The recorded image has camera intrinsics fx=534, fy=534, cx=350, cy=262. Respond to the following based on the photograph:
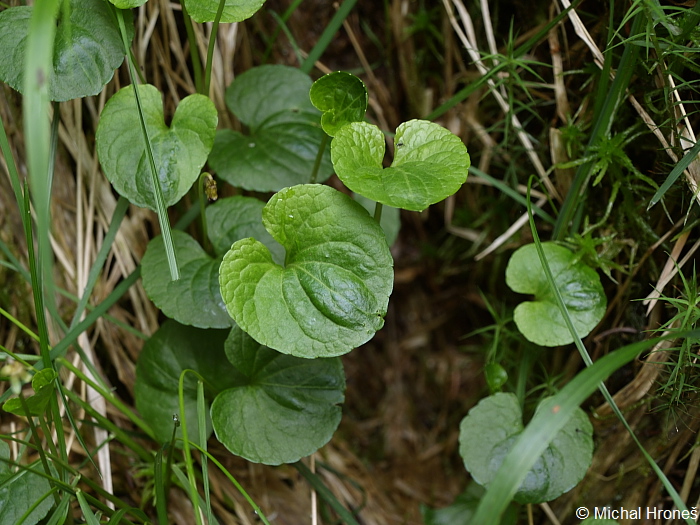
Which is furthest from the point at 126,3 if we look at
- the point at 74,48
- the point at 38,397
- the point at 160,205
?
the point at 38,397

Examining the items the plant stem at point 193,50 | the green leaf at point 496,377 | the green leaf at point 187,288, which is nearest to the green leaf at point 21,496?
the green leaf at point 187,288

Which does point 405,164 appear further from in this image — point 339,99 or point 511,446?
point 511,446

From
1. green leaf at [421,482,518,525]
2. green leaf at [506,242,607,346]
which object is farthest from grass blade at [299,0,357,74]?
green leaf at [421,482,518,525]

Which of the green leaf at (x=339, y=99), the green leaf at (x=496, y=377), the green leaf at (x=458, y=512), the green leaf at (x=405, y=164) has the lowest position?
the green leaf at (x=458, y=512)

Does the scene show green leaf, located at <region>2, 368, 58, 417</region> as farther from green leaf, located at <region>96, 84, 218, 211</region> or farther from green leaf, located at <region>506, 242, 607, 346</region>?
green leaf, located at <region>506, 242, 607, 346</region>

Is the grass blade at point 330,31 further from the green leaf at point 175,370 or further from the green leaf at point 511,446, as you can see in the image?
the green leaf at point 511,446

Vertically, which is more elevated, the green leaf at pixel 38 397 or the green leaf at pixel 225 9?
the green leaf at pixel 225 9
